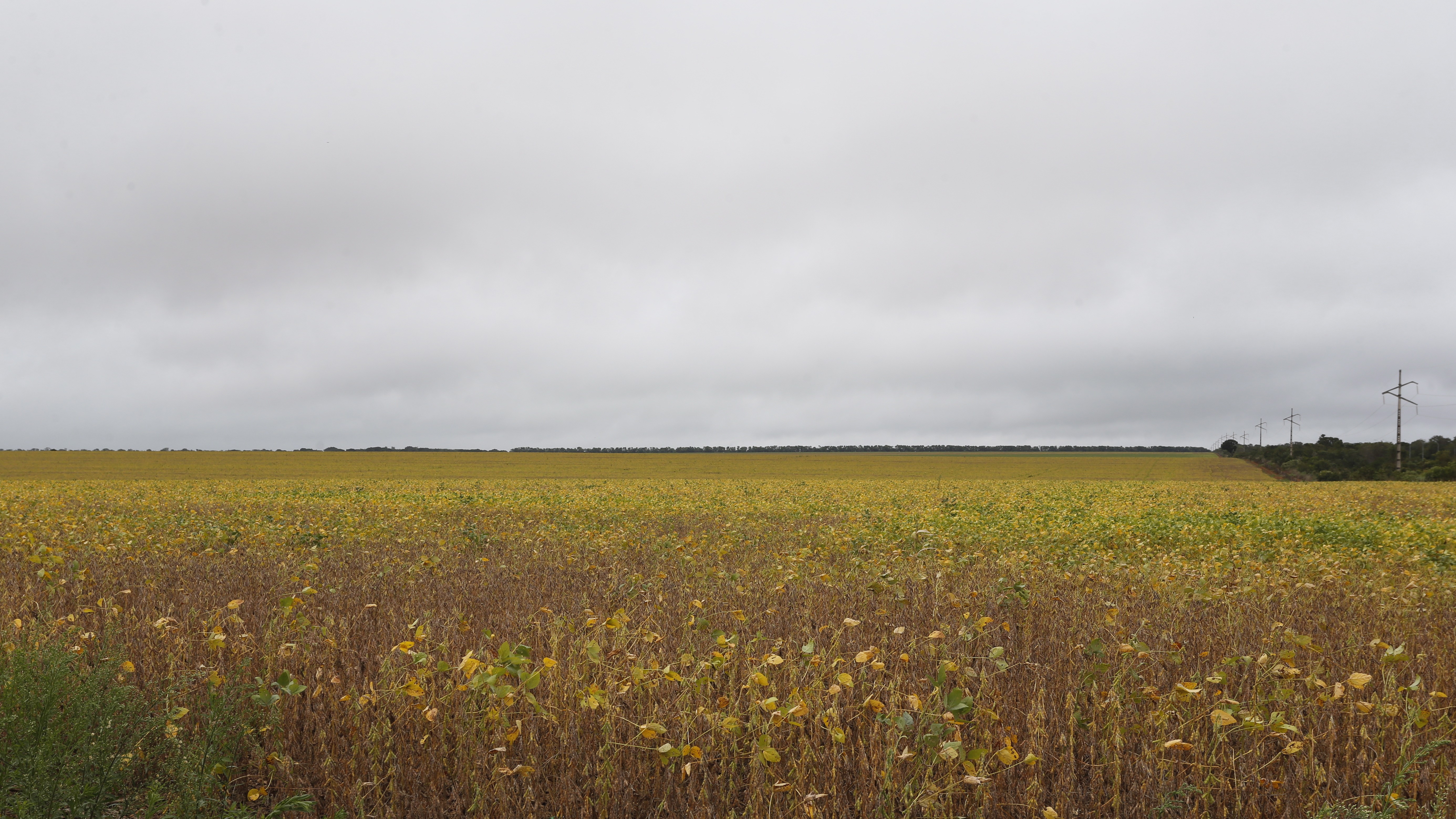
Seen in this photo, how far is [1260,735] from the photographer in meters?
3.84

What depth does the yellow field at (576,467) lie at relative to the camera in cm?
5619

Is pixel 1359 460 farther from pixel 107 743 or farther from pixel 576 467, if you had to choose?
pixel 107 743

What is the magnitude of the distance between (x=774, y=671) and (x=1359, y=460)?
11013 centimetres

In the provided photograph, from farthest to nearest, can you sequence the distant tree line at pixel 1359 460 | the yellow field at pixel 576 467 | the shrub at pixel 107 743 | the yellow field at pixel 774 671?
1. the distant tree line at pixel 1359 460
2. the yellow field at pixel 576 467
3. the yellow field at pixel 774 671
4. the shrub at pixel 107 743

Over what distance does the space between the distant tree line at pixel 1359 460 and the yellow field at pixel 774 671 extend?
7799 centimetres

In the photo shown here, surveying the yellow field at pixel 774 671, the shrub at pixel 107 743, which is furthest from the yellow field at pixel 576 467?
the shrub at pixel 107 743

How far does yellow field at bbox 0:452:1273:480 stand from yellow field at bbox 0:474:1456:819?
42.0 metres

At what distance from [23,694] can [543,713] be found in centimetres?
265

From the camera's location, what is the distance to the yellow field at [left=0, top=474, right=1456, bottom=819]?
3.39m

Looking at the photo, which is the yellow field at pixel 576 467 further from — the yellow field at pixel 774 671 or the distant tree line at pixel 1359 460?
the yellow field at pixel 774 671

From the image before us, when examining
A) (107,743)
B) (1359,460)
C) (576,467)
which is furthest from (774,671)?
(1359,460)

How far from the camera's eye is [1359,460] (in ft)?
276

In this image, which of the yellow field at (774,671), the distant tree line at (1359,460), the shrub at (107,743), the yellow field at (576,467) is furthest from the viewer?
the distant tree line at (1359,460)

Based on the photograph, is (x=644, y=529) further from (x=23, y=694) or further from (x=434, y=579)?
(x=23, y=694)
